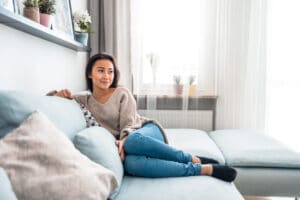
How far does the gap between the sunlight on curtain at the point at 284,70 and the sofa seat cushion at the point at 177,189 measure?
2027 mm

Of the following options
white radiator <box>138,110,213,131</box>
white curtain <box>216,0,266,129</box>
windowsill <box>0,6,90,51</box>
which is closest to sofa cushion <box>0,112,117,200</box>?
windowsill <box>0,6,90,51</box>

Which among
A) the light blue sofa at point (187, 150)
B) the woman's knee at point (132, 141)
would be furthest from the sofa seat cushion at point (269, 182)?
the woman's knee at point (132, 141)

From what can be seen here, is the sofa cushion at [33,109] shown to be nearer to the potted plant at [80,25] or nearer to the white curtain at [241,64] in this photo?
the potted plant at [80,25]

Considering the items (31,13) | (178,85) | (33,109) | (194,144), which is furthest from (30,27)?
(178,85)

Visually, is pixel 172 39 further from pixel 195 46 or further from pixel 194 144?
pixel 194 144

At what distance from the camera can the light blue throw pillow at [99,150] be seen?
1.34 meters

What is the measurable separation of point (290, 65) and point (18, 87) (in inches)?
108

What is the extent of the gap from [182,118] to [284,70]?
4.05ft

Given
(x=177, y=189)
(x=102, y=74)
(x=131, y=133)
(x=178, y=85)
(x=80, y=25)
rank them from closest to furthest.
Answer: (x=177, y=189)
(x=131, y=133)
(x=102, y=74)
(x=80, y=25)
(x=178, y=85)

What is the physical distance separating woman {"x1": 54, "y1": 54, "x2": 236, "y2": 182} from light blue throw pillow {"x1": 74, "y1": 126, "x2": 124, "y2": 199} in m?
0.13

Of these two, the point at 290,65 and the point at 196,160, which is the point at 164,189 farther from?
the point at 290,65

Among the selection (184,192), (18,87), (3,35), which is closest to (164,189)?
(184,192)

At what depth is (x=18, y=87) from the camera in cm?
167

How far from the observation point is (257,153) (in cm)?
192
